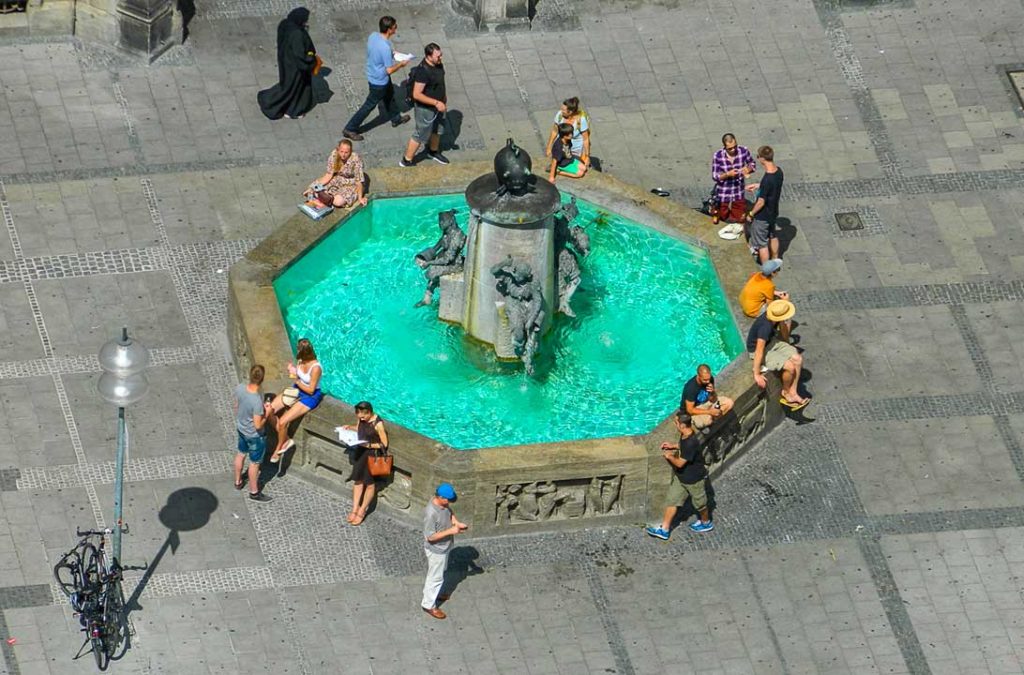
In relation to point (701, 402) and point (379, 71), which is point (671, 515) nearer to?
point (701, 402)

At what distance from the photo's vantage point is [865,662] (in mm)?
25703

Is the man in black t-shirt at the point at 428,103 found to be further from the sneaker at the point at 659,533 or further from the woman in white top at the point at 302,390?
the sneaker at the point at 659,533

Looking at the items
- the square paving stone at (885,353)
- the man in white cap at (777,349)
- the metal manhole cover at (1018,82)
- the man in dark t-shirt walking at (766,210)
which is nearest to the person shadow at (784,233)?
the man in dark t-shirt walking at (766,210)

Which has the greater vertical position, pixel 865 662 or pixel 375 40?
pixel 375 40

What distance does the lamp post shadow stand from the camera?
26083 millimetres

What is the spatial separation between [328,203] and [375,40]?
3.11 meters

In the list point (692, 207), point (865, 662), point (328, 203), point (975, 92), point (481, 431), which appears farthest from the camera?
point (975, 92)

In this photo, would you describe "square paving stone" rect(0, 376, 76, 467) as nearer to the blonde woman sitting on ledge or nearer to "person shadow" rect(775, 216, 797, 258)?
the blonde woman sitting on ledge

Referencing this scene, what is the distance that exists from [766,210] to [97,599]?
9.72 metres

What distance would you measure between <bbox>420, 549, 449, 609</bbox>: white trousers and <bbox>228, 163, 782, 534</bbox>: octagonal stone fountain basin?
1.03 meters

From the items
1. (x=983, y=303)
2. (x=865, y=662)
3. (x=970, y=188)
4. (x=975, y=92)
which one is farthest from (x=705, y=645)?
(x=975, y=92)

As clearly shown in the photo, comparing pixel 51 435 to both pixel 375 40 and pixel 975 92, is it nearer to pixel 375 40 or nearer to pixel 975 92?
pixel 375 40

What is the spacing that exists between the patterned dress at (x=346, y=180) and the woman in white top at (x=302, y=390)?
3.14m

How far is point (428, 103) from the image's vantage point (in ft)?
102
